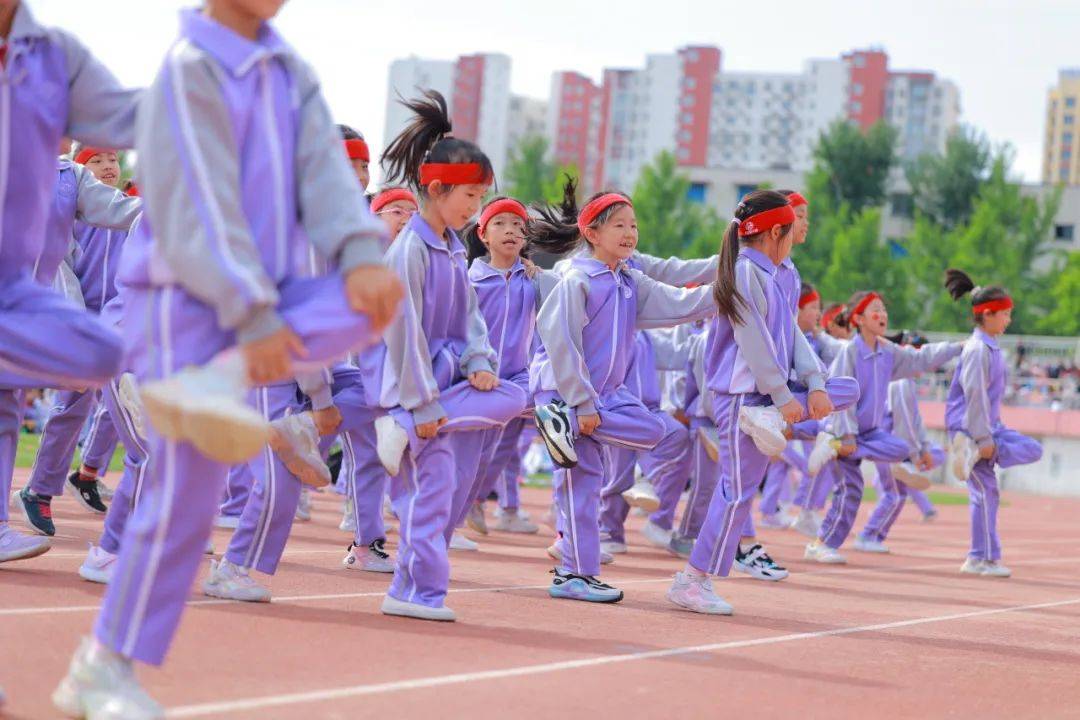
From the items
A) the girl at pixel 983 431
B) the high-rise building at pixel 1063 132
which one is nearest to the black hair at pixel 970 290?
the girl at pixel 983 431

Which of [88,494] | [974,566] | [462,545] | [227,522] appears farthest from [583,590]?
[974,566]

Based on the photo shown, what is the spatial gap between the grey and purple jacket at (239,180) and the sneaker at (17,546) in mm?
3079

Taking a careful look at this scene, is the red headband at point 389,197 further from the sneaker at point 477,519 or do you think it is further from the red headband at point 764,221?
the sneaker at point 477,519

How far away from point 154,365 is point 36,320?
0.45 m

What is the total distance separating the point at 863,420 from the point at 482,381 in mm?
6590

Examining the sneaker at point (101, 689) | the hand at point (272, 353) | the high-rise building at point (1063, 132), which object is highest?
the high-rise building at point (1063, 132)

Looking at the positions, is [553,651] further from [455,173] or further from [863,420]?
[863,420]

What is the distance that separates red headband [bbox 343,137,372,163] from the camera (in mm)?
8625

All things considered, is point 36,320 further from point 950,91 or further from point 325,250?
point 950,91

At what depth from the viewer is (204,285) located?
12.3ft

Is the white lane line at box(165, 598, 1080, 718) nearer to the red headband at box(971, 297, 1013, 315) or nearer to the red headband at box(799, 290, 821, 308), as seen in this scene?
the red headband at box(971, 297, 1013, 315)

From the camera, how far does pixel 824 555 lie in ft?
40.1

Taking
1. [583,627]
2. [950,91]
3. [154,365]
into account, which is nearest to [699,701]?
[583,627]

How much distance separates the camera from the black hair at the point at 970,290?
39.8ft
